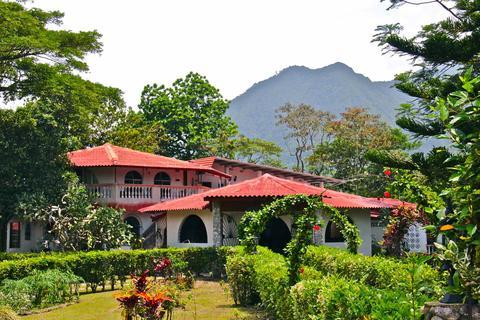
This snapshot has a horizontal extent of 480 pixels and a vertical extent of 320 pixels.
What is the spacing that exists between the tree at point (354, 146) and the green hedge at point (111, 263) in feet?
68.4

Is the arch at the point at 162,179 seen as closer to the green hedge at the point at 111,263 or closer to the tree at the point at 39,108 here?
the tree at the point at 39,108

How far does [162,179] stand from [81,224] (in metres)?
9.46

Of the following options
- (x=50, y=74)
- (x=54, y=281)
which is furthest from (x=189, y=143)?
(x=54, y=281)

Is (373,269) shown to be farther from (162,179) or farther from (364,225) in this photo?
(162,179)

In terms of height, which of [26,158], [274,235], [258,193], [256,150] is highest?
[256,150]

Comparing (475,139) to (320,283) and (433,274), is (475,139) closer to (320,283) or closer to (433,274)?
(320,283)

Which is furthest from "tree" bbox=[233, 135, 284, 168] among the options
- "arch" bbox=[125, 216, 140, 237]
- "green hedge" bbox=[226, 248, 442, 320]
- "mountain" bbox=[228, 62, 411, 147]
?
"mountain" bbox=[228, 62, 411, 147]

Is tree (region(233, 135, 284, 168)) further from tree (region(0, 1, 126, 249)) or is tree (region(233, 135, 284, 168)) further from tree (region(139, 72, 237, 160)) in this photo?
tree (region(0, 1, 126, 249))

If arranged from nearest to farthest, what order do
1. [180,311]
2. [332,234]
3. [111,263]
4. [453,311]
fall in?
1. [453,311]
2. [180,311]
3. [111,263]
4. [332,234]

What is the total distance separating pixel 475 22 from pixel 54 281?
12.8m

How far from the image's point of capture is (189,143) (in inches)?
1975

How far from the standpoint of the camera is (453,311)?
14.0ft

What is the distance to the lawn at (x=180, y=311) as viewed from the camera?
42.9 ft

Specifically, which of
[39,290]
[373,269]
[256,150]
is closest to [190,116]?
[256,150]
